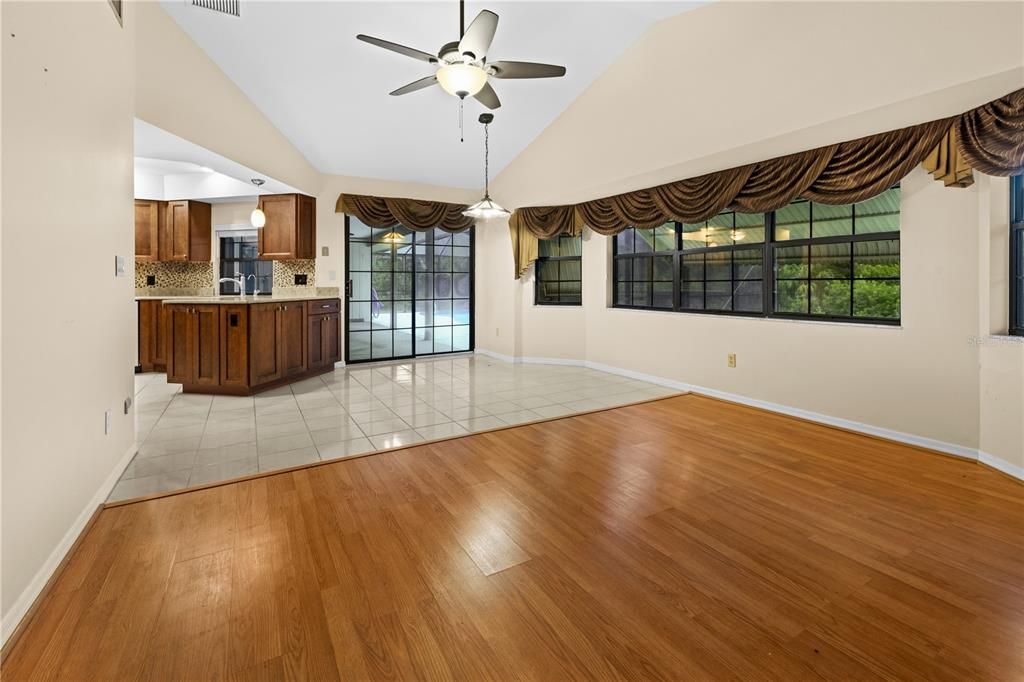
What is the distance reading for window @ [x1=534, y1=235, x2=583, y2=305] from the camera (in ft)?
21.3

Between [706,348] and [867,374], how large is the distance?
56.2 inches

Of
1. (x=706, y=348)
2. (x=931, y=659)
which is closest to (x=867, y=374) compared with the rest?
(x=706, y=348)

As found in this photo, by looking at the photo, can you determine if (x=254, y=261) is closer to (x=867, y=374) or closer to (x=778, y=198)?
(x=778, y=198)

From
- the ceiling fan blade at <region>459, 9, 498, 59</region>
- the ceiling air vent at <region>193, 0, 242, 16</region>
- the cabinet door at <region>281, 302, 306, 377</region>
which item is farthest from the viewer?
the cabinet door at <region>281, 302, 306, 377</region>

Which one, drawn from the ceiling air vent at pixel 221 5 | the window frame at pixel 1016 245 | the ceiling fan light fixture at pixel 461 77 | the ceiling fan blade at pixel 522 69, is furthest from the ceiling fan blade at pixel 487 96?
the window frame at pixel 1016 245

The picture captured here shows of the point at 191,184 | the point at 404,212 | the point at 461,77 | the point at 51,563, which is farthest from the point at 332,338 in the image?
the point at 51,563

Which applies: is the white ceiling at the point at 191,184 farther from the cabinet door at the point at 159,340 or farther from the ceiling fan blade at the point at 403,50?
the ceiling fan blade at the point at 403,50

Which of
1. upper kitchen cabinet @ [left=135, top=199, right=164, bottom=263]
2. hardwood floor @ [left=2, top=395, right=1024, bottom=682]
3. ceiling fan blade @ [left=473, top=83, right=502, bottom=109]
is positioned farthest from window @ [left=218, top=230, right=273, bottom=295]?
hardwood floor @ [left=2, top=395, right=1024, bottom=682]

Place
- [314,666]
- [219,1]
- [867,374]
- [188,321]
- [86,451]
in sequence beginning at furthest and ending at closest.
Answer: [188,321] → [867,374] → [219,1] → [86,451] → [314,666]

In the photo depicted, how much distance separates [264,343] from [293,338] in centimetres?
51

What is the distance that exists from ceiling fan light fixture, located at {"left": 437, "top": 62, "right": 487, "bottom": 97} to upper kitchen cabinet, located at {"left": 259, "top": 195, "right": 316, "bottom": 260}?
3.60 meters

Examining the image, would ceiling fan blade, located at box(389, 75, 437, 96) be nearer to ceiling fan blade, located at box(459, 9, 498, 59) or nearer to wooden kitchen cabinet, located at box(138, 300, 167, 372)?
ceiling fan blade, located at box(459, 9, 498, 59)

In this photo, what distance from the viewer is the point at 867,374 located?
350cm

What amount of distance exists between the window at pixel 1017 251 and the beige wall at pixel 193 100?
218 inches
